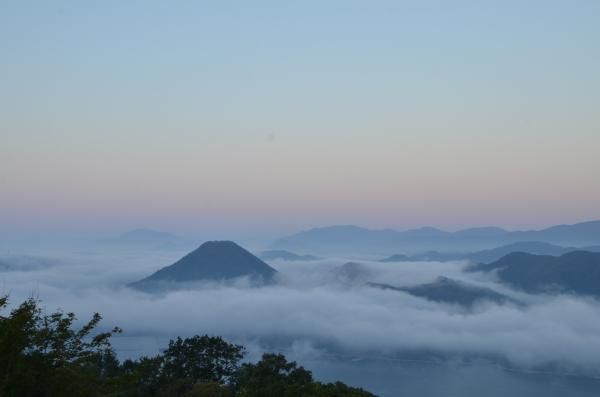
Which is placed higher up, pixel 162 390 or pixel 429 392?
pixel 162 390

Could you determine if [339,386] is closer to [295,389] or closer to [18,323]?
[295,389]

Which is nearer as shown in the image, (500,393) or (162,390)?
(162,390)

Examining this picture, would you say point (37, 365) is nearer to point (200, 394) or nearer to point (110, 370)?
point (200, 394)

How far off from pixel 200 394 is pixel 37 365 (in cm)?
2099

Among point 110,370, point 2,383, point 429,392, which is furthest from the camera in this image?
point 429,392

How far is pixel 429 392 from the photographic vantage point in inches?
7835

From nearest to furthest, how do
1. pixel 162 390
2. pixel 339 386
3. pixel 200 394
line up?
pixel 339 386
pixel 200 394
pixel 162 390

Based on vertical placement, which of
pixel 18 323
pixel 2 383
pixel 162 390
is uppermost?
pixel 18 323

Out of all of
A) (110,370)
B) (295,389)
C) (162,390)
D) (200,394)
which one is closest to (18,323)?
(295,389)

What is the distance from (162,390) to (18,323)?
27.1m

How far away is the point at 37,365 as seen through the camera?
16.1 metres

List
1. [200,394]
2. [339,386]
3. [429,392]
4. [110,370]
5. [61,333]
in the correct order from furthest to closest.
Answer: [429,392] → [110,370] → [200,394] → [339,386] → [61,333]

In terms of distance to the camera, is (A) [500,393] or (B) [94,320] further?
(A) [500,393]

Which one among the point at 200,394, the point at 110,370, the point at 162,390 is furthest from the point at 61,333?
the point at 110,370
